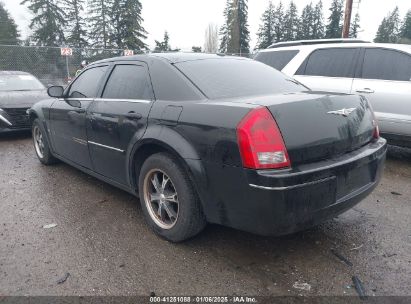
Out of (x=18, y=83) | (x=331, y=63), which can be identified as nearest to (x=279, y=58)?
(x=331, y=63)

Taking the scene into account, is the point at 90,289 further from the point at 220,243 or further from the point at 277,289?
the point at 277,289

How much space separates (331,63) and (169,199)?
4.29 m

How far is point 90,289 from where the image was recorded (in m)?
2.42

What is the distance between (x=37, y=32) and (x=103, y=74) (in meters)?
40.0

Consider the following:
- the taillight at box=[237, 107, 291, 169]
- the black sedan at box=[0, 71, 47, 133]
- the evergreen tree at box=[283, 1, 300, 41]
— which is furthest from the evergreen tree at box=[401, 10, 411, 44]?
the taillight at box=[237, 107, 291, 169]

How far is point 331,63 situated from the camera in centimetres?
593

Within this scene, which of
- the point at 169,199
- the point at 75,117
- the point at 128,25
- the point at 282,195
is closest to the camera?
the point at 282,195

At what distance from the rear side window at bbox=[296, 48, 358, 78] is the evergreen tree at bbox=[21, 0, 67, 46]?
126ft

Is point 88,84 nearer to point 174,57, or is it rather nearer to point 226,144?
point 174,57

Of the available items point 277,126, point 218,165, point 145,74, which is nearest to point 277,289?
point 218,165

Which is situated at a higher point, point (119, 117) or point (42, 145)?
point (119, 117)

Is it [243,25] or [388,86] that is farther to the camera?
[243,25]

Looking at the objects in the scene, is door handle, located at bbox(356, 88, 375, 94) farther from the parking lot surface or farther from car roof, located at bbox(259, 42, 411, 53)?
the parking lot surface

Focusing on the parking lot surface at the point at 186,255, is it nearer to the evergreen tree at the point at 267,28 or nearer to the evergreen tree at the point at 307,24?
the evergreen tree at the point at 267,28
